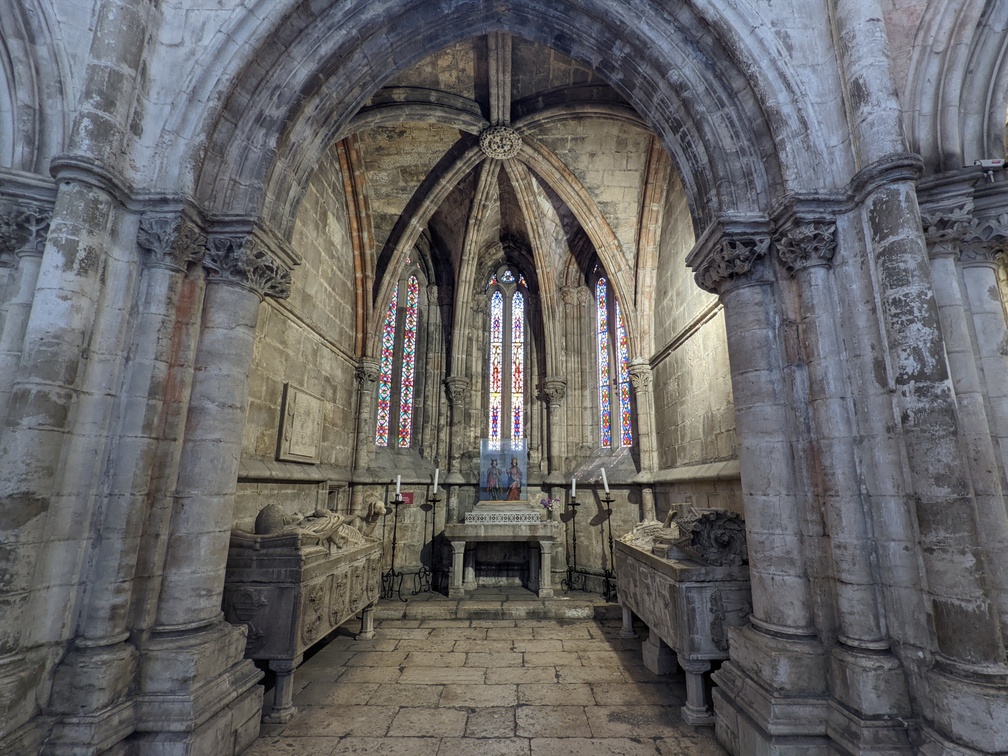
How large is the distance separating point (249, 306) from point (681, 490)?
6244 millimetres

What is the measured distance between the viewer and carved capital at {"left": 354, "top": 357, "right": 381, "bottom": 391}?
30.2 feet

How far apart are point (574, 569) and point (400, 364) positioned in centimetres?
538

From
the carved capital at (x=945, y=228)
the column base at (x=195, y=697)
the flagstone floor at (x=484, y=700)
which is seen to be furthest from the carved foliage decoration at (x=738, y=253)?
the column base at (x=195, y=697)

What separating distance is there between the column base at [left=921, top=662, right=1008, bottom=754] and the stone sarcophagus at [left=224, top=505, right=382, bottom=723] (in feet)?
14.2

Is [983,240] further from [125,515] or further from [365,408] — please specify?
[365,408]

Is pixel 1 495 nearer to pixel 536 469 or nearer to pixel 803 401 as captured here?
pixel 803 401

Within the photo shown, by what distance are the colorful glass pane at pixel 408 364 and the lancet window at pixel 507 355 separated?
1.72 meters

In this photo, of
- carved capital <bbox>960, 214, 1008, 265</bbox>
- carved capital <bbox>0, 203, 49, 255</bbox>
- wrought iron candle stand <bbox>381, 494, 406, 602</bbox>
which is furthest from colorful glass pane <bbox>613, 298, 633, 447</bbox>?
carved capital <bbox>0, 203, 49, 255</bbox>

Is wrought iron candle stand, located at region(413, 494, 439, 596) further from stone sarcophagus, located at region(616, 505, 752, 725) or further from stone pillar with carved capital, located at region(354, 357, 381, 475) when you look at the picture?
stone sarcophagus, located at region(616, 505, 752, 725)

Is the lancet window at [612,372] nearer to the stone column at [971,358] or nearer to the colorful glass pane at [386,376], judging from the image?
the colorful glass pane at [386,376]

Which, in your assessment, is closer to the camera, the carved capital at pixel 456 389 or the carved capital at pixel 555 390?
the carved capital at pixel 555 390

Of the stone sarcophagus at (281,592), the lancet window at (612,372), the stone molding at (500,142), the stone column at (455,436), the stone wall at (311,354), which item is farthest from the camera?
the stone column at (455,436)

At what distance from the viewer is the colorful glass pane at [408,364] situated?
10703mm

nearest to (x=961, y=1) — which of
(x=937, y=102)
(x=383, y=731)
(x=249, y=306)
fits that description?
(x=937, y=102)
